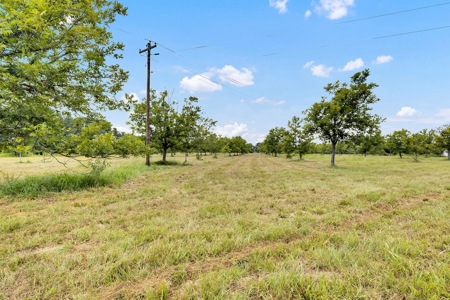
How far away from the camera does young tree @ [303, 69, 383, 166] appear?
57.7ft

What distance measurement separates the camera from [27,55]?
5414 millimetres

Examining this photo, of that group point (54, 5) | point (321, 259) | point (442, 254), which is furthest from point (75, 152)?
point (442, 254)

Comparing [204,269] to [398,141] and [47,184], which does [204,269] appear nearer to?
[47,184]

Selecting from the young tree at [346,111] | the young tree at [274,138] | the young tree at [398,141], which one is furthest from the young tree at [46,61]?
the young tree at [398,141]

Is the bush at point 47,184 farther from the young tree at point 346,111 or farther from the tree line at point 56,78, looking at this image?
the young tree at point 346,111

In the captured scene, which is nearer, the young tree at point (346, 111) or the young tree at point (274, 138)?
the young tree at point (346, 111)

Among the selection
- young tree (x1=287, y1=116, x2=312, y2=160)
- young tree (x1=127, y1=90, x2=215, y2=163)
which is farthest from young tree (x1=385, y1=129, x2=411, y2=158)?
young tree (x1=127, y1=90, x2=215, y2=163)

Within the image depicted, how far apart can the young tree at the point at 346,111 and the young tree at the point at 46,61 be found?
18.0 meters

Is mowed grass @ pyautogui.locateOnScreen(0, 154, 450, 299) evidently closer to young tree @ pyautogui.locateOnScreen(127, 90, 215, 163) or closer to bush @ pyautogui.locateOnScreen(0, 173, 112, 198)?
bush @ pyautogui.locateOnScreen(0, 173, 112, 198)

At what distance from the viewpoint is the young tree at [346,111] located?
17.6 metres

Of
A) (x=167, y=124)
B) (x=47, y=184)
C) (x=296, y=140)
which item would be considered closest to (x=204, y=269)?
(x=47, y=184)

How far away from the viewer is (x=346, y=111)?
17.8 metres

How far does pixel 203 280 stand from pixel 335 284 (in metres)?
1.44

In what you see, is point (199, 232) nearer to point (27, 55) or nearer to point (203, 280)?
point (203, 280)
